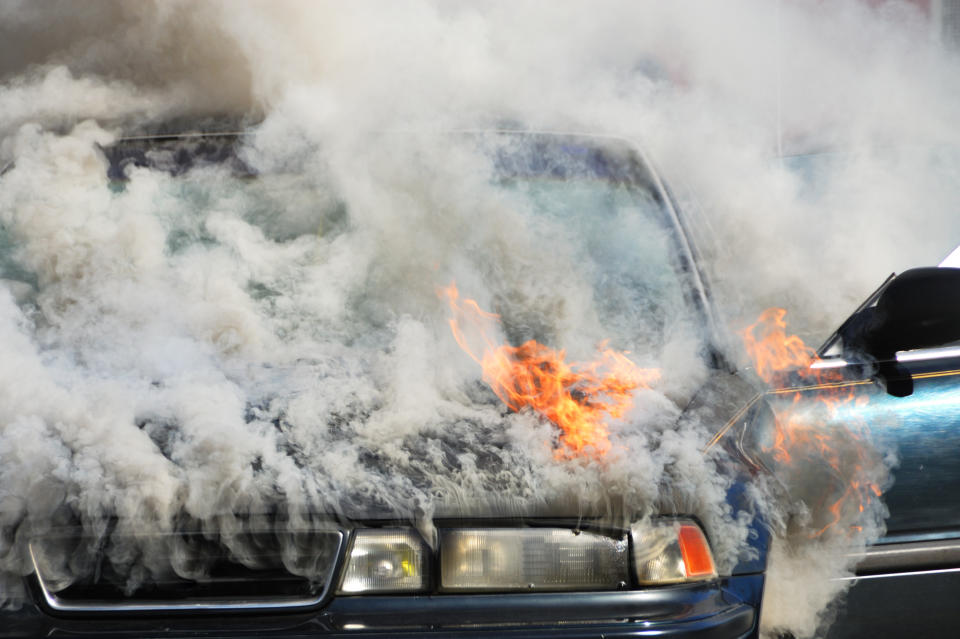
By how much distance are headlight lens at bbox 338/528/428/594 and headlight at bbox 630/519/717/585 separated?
460 millimetres

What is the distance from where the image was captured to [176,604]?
190 centimetres

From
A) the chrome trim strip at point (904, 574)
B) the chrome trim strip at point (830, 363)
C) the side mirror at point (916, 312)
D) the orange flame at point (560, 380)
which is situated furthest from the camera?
the chrome trim strip at point (830, 363)

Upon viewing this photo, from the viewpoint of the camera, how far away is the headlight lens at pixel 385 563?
1.92 metres

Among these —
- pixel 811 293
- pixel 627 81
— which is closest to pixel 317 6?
pixel 627 81

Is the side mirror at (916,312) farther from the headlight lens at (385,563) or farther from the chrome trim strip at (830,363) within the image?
the headlight lens at (385,563)

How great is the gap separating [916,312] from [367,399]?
4.64ft

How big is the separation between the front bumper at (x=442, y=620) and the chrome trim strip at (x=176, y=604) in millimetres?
16

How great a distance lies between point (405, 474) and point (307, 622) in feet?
1.19

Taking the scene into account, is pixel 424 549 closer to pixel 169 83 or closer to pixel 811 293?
pixel 811 293

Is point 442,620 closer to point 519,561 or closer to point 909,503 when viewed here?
point 519,561

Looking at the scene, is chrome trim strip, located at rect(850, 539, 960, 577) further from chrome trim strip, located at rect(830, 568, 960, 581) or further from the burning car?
the burning car

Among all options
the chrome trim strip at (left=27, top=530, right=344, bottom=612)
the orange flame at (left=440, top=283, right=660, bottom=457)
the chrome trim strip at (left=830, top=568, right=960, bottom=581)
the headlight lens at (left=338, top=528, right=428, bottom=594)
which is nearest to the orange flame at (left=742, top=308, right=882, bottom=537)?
the chrome trim strip at (left=830, top=568, right=960, bottom=581)

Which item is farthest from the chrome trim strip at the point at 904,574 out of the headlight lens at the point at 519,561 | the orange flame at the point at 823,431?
the headlight lens at the point at 519,561

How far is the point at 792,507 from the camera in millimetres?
2285
